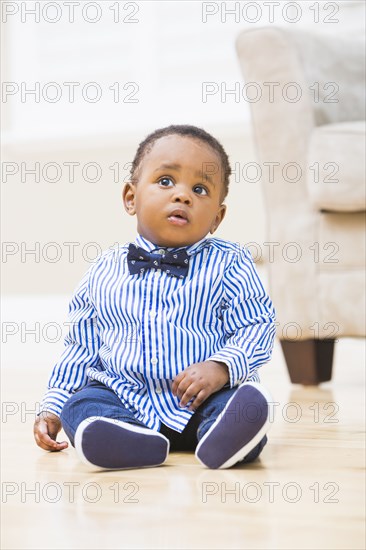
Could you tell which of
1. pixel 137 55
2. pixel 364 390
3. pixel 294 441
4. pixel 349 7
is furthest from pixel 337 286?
pixel 137 55

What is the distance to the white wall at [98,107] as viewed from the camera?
12.8 feet

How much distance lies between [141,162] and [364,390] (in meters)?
0.79

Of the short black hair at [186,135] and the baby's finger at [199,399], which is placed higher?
the short black hair at [186,135]

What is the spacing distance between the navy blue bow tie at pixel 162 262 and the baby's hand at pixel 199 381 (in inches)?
5.0

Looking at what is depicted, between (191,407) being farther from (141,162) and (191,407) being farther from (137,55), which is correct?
(137,55)

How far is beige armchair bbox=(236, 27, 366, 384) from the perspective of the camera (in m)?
1.75

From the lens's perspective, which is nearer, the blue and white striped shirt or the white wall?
the blue and white striped shirt

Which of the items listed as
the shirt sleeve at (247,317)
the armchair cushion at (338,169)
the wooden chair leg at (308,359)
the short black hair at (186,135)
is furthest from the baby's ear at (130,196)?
the wooden chair leg at (308,359)

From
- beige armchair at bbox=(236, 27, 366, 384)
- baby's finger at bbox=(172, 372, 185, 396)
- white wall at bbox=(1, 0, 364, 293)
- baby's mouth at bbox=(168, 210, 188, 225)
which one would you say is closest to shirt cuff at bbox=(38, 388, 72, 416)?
baby's finger at bbox=(172, 372, 185, 396)

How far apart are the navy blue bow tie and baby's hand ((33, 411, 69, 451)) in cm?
22

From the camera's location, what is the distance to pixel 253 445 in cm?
105

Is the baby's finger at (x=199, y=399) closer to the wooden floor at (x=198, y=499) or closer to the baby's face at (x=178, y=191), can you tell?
the wooden floor at (x=198, y=499)

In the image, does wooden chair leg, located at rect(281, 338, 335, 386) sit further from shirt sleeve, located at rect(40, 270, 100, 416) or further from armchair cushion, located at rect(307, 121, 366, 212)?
shirt sleeve, located at rect(40, 270, 100, 416)

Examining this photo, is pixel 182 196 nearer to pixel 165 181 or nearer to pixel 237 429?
pixel 165 181
